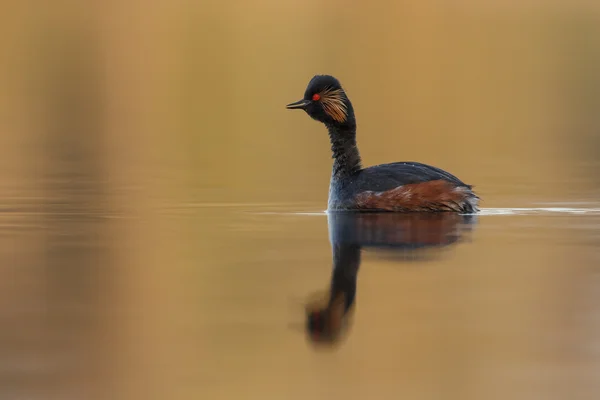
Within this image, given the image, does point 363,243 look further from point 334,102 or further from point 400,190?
point 334,102

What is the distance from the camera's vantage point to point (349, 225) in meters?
12.4

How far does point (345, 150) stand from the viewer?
14266 mm

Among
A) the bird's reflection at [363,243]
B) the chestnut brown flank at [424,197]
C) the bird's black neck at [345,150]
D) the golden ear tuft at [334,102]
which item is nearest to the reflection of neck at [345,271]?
the bird's reflection at [363,243]

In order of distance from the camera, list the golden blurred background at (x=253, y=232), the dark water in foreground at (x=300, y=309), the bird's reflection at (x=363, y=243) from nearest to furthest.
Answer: the dark water in foreground at (x=300, y=309)
the golden blurred background at (x=253, y=232)
the bird's reflection at (x=363, y=243)

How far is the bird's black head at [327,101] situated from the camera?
14.2 meters

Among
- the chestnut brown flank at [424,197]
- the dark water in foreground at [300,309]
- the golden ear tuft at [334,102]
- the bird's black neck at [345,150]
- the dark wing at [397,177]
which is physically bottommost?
the dark water in foreground at [300,309]

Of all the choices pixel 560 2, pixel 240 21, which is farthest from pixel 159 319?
pixel 560 2

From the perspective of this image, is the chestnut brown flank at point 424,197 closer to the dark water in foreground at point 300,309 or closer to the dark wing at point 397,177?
the dark wing at point 397,177

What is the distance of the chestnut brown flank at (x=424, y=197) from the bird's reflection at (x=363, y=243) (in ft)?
0.31

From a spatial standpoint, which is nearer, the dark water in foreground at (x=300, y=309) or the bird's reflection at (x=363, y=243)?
the dark water in foreground at (x=300, y=309)

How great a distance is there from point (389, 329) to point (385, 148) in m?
15.3

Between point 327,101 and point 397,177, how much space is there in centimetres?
157

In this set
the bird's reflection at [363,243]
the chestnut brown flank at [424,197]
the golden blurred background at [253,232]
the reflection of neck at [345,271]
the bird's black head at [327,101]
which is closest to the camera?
the golden blurred background at [253,232]

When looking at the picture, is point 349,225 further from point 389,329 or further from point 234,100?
point 234,100
